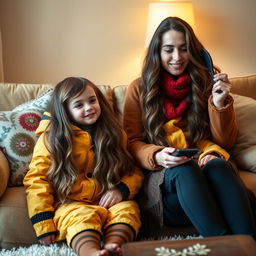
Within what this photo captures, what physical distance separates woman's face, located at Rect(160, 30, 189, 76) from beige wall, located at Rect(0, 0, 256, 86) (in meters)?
0.90

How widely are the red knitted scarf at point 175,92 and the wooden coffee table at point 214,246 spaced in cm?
75

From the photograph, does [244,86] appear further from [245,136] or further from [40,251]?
[40,251]

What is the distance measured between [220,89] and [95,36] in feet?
3.94

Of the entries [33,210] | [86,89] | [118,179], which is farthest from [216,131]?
[33,210]

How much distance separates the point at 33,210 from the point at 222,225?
668mm

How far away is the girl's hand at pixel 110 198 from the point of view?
1439 millimetres

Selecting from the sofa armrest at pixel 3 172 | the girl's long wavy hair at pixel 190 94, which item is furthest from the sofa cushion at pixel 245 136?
the sofa armrest at pixel 3 172

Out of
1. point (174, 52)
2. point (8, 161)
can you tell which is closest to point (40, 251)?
point (8, 161)

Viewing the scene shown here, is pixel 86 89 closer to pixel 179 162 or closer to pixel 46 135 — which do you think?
pixel 46 135

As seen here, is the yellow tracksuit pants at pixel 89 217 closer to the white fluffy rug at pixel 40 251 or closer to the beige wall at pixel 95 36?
the white fluffy rug at pixel 40 251

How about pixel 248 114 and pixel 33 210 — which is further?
pixel 248 114

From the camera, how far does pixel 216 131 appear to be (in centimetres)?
162

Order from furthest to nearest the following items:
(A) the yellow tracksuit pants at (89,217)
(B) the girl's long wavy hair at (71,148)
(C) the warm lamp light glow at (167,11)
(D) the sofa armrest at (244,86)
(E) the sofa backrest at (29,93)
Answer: (C) the warm lamp light glow at (167,11)
(D) the sofa armrest at (244,86)
(E) the sofa backrest at (29,93)
(B) the girl's long wavy hair at (71,148)
(A) the yellow tracksuit pants at (89,217)

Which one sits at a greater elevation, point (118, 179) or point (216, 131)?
point (216, 131)
